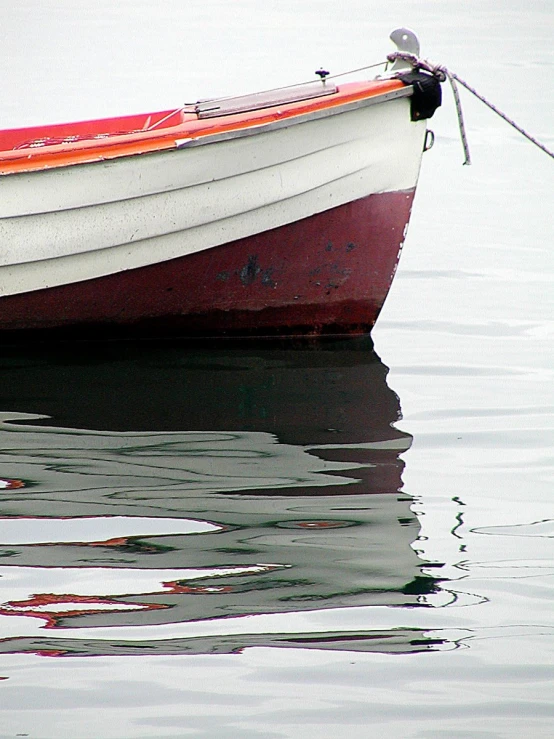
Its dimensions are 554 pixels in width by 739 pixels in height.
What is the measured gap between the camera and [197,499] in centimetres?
377

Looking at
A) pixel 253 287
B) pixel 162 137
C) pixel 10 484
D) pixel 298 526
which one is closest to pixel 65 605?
pixel 298 526

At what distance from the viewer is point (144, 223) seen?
526 centimetres

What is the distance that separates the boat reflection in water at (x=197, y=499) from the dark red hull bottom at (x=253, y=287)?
0.14 metres

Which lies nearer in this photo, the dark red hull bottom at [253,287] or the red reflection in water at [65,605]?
the red reflection in water at [65,605]

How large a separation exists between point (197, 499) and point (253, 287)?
1.92 metres

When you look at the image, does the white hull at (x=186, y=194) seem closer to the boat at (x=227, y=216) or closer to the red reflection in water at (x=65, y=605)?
the boat at (x=227, y=216)

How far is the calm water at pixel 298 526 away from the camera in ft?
Answer: 8.56

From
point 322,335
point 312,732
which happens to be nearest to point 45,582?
point 312,732

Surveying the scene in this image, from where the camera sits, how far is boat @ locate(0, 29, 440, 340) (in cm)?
511

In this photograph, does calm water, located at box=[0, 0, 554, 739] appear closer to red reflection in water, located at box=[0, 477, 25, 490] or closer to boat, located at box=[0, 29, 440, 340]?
red reflection in water, located at box=[0, 477, 25, 490]

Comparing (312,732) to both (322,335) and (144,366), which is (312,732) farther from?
(322,335)

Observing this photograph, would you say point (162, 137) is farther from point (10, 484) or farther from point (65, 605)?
point (65, 605)

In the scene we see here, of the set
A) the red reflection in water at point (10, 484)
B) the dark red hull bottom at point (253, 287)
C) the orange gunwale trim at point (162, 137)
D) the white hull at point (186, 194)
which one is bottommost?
the red reflection in water at point (10, 484)

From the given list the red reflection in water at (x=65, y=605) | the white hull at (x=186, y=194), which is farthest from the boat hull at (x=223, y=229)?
the red reflection in water at (x=65, y=605)
